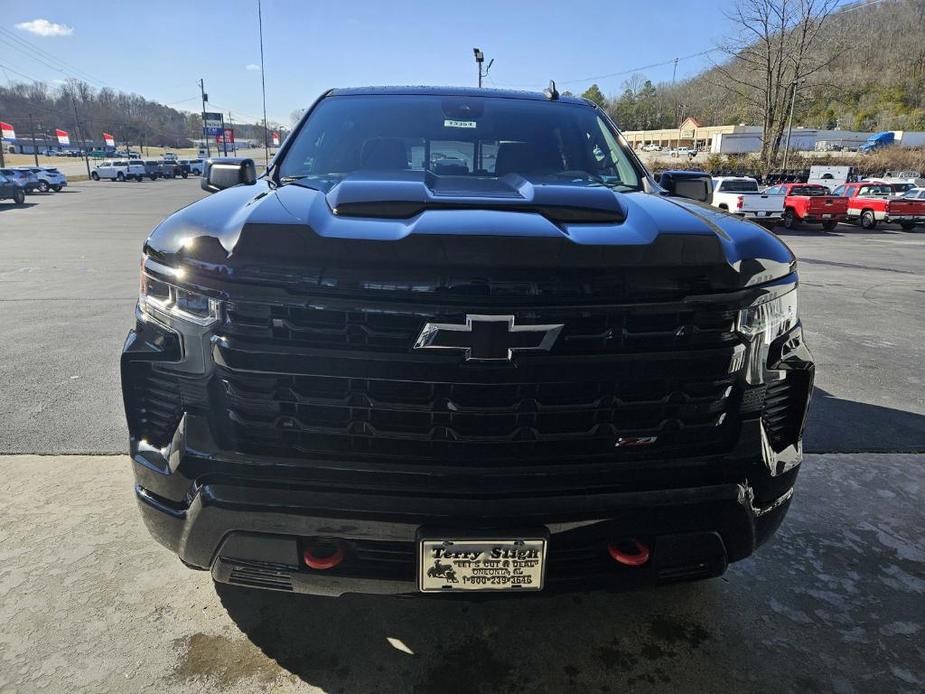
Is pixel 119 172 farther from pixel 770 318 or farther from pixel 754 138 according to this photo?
pixel 754 138

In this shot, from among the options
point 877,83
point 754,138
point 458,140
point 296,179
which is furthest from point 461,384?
point 877,83

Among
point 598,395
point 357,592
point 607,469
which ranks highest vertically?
point 598,395

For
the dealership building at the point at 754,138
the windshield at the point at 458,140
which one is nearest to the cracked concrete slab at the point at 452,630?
the windshield at the point at 458,140

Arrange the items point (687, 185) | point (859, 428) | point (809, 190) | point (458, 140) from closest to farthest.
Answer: point (687, 185)
point (458, 140)
point (859, 428)
point (809, 190)

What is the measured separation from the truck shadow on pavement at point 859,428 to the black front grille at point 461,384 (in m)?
2.55

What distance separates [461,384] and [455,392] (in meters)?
0.03

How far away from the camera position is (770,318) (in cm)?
189

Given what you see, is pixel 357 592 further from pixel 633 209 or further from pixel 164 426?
pixel 633 209

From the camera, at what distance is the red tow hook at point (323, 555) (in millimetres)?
1817

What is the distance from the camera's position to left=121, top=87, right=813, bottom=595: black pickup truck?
1687mm

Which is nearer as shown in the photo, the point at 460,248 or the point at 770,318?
the point at 460,248

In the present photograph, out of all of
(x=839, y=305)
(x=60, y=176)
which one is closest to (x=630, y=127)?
(x=60, y=176)

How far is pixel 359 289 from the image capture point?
1.67 meters

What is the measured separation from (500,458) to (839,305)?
27.1 feet
